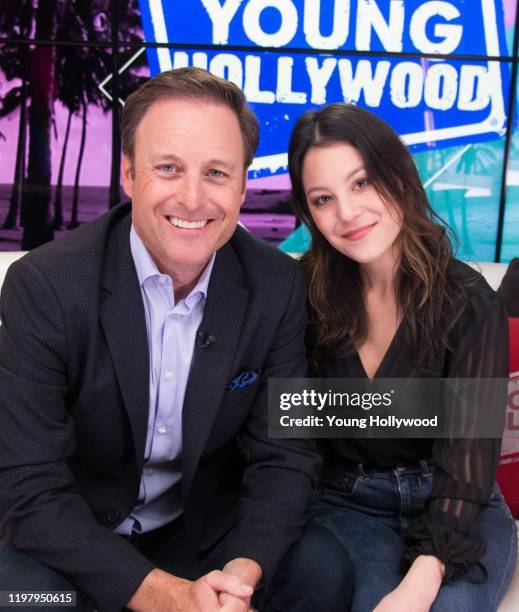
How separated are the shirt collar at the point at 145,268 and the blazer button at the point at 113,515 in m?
0.51

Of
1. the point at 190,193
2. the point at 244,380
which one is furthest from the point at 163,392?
the point at 190,193

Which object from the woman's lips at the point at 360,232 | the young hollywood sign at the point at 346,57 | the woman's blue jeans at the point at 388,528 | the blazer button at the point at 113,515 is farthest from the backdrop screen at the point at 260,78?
the blazer button at the point at 113,515

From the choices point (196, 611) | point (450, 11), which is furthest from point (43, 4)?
point (196, 611)

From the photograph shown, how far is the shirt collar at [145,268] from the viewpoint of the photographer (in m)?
1.67

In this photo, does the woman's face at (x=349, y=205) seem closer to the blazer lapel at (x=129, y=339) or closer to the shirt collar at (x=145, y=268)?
the shirt collar at (x=145, y=268)

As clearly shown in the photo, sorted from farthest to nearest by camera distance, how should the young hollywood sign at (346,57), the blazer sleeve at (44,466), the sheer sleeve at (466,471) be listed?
the young hollywood sign at (346,57)
the sheer sleeve at (466,471)
the blazer sleeve at (44,466)

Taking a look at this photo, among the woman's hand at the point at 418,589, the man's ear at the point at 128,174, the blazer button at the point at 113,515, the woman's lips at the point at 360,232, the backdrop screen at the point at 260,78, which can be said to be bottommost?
the woman's hand at the point at 418,589

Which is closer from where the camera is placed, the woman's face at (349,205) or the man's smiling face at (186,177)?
the man's smiling face at (186,177)

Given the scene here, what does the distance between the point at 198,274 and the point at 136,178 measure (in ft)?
0.88

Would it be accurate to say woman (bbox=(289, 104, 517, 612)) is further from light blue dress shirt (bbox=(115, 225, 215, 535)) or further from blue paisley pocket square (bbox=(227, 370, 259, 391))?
light blue dress shirt (bbox=(115, 225, 215, 535))

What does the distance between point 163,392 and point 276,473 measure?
1.06ft

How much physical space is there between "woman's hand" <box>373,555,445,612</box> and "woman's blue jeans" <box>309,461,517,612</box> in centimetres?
3

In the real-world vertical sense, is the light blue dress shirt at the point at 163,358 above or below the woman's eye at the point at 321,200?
below

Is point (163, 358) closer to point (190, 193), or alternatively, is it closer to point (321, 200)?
point (190, 193)
